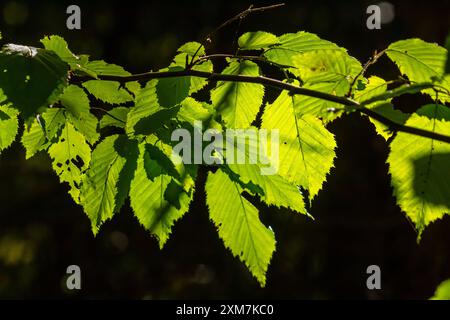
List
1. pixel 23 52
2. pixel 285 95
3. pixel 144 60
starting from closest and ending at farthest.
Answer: pixel 23 52 < pixel 285 95 < pixel 144 60

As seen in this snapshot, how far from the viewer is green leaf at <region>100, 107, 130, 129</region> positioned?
0.79 meters

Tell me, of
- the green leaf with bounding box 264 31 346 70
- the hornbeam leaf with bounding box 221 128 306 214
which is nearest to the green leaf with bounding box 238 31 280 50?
the green leaf with bounding box 264 31 346 70

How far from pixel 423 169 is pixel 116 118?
0.38 m

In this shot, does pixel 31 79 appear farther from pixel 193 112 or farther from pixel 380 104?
pixel 380 104

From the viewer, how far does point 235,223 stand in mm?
748

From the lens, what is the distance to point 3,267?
529cm

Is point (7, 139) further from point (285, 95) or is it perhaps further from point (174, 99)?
point (285, 95)

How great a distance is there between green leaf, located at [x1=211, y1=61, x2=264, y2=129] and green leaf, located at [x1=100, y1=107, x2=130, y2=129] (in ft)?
0.38

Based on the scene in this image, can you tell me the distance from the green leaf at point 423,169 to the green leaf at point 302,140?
0.12m

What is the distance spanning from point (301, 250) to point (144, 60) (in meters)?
2.21

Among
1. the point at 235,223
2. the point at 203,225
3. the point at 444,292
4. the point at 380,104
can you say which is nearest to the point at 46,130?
the point at 235,223

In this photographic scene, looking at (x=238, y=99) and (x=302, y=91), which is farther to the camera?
(x=238, y=99)
